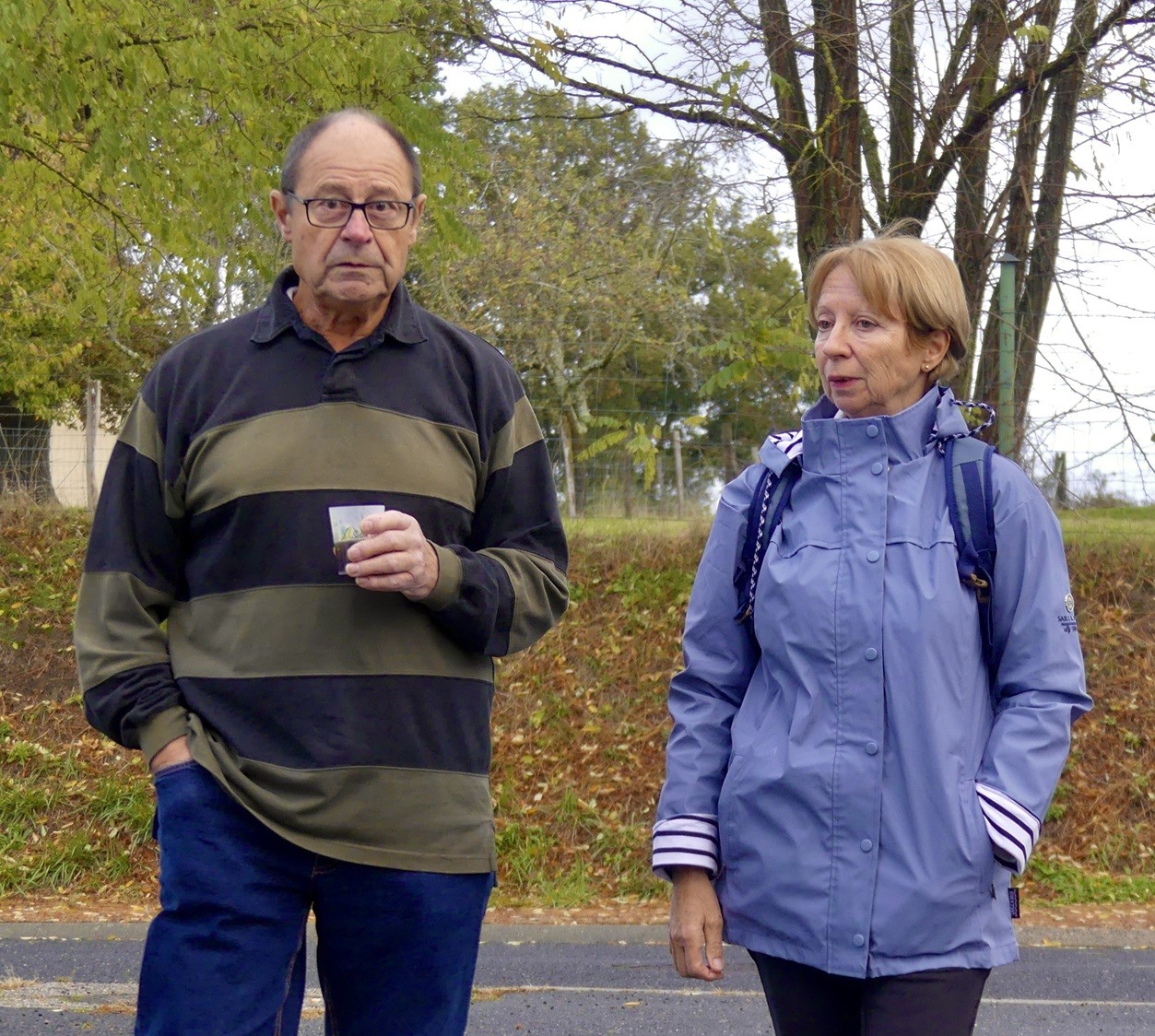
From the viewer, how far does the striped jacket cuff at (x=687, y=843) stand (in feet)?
8.24

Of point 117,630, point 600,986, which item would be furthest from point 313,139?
point 600,986

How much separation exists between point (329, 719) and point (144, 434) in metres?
0.68

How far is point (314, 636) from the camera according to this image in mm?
2639

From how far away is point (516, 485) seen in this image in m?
2.94

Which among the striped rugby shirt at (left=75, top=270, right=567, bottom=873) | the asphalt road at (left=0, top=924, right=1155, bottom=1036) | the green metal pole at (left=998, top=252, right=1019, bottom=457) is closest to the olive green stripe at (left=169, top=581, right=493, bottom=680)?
the striped rugby shirt at (left=75, top=270, right=567, bottom=873)

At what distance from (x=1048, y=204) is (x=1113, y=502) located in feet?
7.98

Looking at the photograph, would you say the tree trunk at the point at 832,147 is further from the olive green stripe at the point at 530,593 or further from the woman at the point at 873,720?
the woman at the point at 873,720

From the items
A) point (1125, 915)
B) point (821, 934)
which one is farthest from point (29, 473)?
point (821, 934)

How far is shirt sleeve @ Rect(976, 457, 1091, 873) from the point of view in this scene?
235 centimetres

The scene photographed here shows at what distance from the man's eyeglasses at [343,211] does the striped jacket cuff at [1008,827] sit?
1556mm

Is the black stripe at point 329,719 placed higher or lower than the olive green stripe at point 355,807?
higher

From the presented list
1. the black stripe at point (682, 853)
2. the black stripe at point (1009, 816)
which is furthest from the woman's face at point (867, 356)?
the black stripe at point (682, 853)

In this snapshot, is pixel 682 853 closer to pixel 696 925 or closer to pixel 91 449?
pixel 696 925

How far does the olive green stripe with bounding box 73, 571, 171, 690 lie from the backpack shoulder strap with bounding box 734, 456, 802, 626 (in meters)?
1.11
